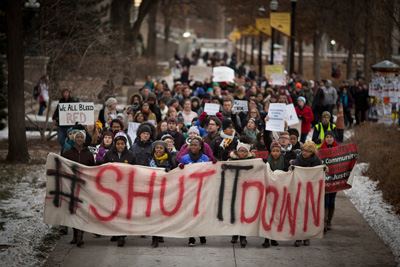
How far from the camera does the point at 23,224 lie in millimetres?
10164

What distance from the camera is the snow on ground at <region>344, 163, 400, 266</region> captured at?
9828mm

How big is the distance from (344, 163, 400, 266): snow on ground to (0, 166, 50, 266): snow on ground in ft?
15.6

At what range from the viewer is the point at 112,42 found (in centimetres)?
2145

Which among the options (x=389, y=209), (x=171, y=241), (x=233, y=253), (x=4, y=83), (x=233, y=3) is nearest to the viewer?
(x=233, y=253)

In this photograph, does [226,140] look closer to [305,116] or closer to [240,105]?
[240,105]

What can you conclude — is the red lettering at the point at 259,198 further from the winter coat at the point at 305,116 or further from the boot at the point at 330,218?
the winter coat at the point at 305,116

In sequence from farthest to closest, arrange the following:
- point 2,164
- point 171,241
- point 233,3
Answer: point 233,3 < point 2,164 < point 171,241

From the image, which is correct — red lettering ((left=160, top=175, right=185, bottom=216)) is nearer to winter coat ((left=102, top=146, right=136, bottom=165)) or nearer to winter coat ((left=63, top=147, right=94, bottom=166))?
winter coat ((left=102, top=146, right=136, bottom=165))

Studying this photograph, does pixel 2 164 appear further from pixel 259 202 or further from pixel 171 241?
pixel 259 202

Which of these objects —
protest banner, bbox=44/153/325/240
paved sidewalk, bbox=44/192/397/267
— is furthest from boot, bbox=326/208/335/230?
protest banner, bbox=44/153/325/240

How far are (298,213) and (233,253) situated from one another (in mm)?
1098

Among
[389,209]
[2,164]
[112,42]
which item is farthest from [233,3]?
[389,209]

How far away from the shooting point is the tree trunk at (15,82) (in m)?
15.1

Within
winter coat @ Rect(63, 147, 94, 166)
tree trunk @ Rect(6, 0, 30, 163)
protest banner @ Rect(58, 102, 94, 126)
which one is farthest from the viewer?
tree trunk @ Rect(6, 0, 30, 163)
